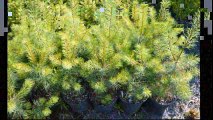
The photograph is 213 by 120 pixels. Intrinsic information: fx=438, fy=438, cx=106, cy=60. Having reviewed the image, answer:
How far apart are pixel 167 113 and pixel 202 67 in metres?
0.42

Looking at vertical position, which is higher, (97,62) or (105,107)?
(97,62)

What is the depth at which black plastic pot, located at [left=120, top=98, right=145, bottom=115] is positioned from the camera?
2.94 m

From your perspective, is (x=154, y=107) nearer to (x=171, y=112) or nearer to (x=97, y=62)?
(x=171, y=112)

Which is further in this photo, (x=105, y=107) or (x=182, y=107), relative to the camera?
(x=182, y=107)

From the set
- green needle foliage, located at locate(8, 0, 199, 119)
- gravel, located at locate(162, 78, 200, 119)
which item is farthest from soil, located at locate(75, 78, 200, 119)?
green needle foliage, located at locate(8, 0, 199, 119)

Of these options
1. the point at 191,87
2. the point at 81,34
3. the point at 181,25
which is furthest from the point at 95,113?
the point at 181,25

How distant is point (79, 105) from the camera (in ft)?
9.70

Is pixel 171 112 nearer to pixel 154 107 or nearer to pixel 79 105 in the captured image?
pixel 154 107

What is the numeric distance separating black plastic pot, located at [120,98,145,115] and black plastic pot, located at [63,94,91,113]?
9.4 inches

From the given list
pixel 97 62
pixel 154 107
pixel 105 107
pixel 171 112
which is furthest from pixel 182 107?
pixel 97 62

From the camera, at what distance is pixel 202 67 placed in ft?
10.3

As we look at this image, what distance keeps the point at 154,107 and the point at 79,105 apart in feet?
1.69

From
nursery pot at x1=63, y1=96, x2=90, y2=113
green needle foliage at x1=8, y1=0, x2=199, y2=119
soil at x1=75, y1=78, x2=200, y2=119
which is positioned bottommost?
soil at x1=75, y1=78, x2=200, y2=119

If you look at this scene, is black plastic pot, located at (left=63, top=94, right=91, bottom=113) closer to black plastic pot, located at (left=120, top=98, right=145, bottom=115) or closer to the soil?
the soil
